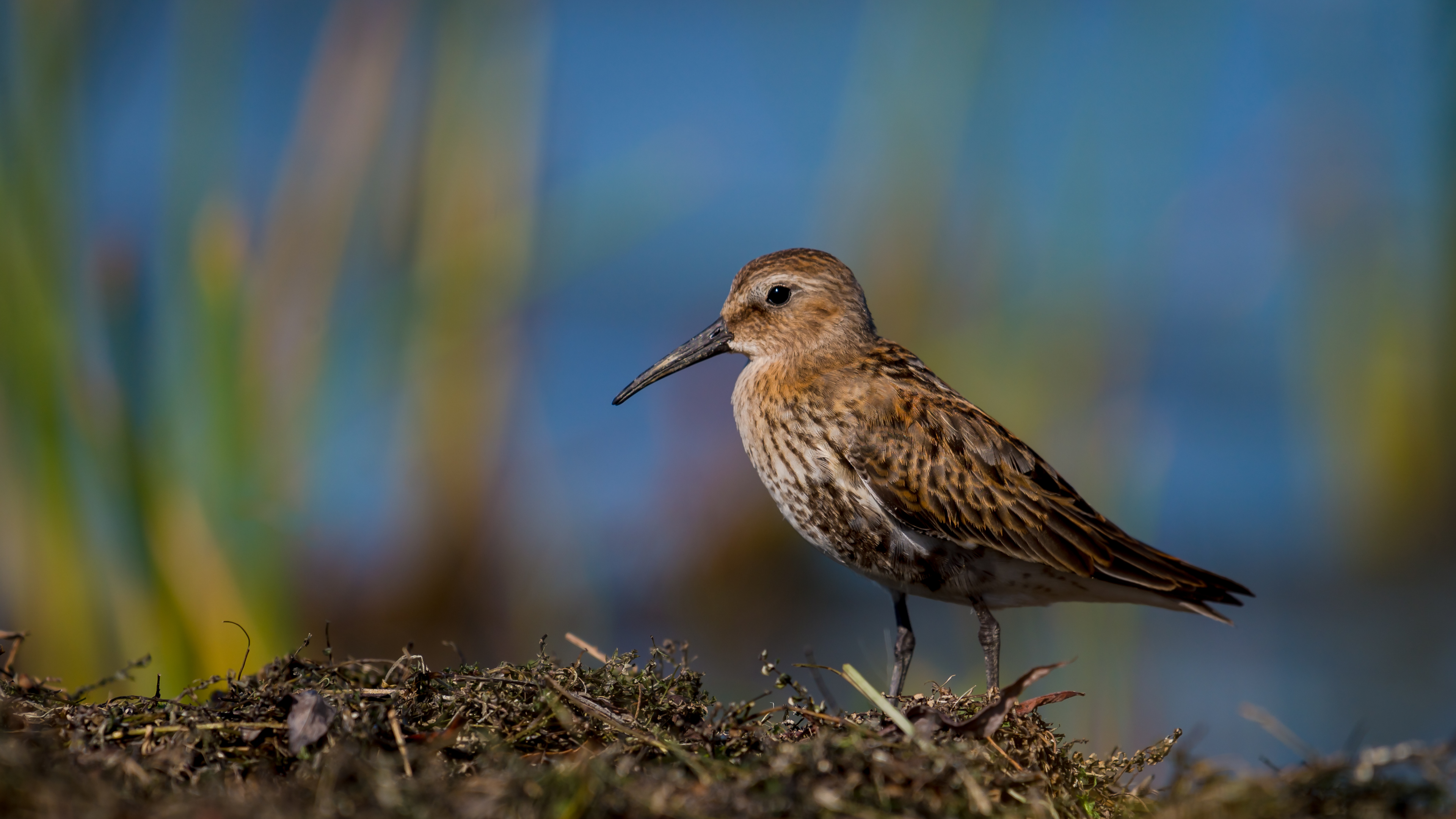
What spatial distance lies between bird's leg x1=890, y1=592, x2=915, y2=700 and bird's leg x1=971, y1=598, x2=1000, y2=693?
23cm

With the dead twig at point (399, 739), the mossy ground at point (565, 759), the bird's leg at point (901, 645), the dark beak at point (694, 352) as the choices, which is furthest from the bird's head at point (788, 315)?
A: the dead twig at point (399, 739)

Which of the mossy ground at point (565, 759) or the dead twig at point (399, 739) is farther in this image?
the dead twig at point (399, 739)

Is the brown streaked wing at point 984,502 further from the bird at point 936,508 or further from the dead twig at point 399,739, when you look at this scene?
the dead twig at point 399,739

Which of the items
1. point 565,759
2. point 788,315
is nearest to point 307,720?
point 565,759

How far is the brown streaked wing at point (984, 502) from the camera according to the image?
138 inches

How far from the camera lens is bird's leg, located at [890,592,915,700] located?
3.54 meters

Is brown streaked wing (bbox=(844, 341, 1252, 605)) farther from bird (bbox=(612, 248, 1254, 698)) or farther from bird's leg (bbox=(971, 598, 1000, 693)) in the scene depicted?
bird's leg (bbox=(971, 598, 1000, 693))

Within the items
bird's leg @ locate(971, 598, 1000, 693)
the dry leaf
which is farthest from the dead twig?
bird's leg @ locate(971, 598, 1000, 693)

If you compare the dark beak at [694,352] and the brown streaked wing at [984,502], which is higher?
the dark beak at [694,352]

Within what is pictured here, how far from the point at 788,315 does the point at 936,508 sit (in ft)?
3.40

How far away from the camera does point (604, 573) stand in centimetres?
757

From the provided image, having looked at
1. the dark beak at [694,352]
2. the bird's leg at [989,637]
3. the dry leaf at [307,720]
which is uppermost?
the dark beak at [694,352]

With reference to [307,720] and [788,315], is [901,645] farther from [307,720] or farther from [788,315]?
[307,720]

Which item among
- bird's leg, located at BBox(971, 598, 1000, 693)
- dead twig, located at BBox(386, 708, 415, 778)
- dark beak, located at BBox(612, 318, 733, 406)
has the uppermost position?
dark beak, located at BBox(612, 318, 733, 406)
